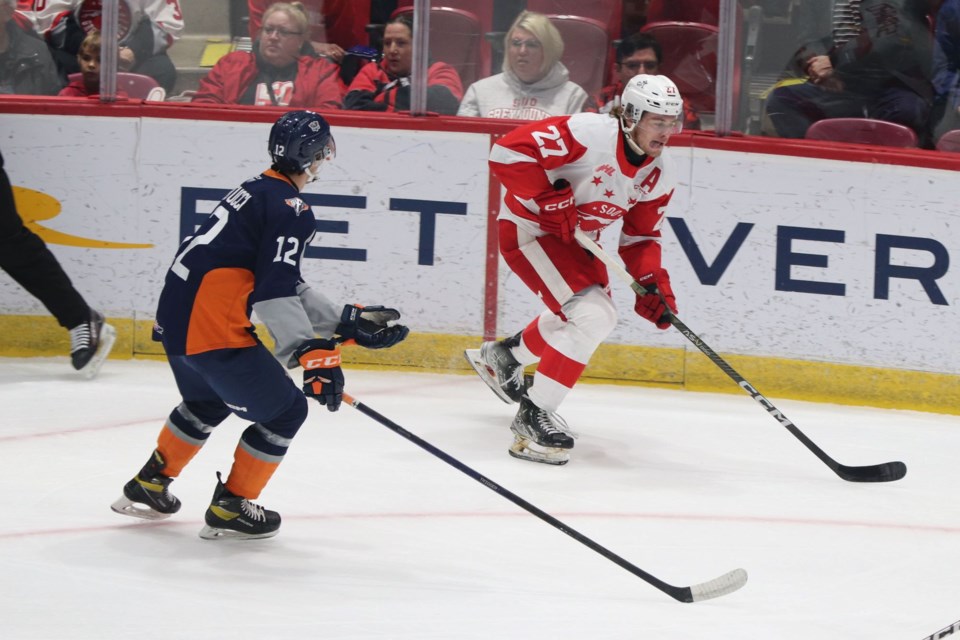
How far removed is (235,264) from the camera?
2922mm

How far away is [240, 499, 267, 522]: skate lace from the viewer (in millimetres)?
3083

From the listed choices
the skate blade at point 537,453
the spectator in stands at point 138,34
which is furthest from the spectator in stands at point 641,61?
the spectator in stands at point 138,34

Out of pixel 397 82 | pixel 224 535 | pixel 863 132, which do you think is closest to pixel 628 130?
pixel 863 132

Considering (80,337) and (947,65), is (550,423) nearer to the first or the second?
(80,337)

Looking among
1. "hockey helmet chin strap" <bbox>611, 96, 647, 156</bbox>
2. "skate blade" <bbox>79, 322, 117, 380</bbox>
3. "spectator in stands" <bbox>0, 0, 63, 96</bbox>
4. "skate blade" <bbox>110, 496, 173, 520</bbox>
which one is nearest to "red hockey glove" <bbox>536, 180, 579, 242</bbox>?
"hockey helmet chin strap" <bbox>611, 96, 647, 156</bbox>

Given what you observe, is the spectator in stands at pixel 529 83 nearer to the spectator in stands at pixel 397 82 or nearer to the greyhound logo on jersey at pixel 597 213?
the spectator in stands at pixel 397 82

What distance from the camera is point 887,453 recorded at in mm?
4207

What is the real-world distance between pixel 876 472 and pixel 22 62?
3.55m

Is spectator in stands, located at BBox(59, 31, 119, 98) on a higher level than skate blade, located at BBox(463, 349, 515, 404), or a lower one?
higher

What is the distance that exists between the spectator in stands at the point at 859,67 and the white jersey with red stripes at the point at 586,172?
0.94m

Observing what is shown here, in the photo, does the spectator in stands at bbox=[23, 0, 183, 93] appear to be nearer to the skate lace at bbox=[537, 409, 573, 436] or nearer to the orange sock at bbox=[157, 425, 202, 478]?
the skate lace at bbox=[537, 409, 573, 436]

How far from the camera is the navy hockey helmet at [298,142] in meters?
2.94

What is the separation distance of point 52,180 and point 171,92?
0.57 meters

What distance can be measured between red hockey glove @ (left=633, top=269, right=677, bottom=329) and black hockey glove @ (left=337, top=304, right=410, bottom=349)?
1141 mm
